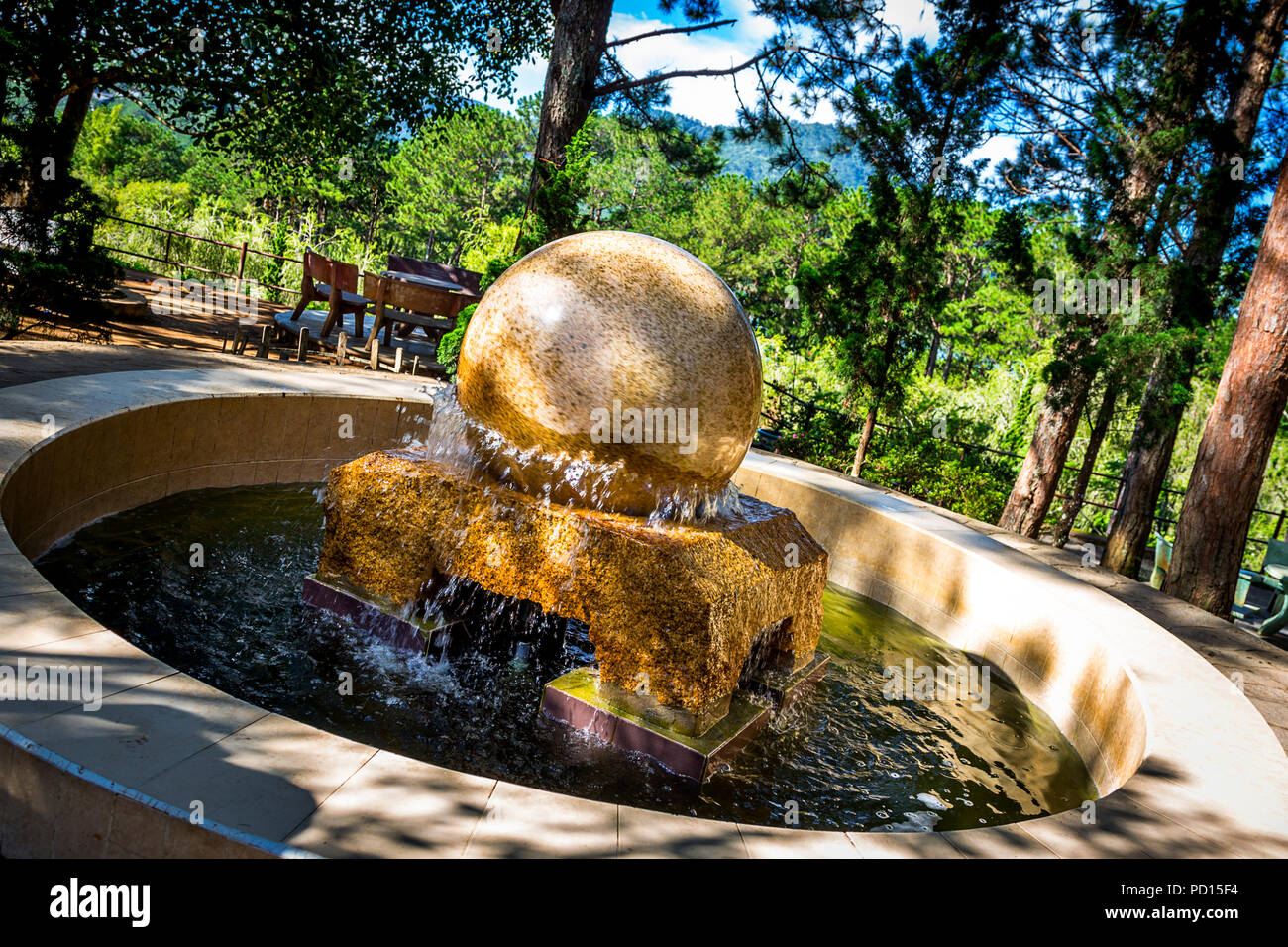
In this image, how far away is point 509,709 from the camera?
15.5ft

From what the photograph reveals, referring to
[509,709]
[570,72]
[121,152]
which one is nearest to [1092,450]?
[570,72]

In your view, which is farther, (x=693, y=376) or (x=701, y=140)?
(x=701, y=140)

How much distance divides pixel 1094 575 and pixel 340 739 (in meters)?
7.81

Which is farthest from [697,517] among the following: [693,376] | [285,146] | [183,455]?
[285,146]

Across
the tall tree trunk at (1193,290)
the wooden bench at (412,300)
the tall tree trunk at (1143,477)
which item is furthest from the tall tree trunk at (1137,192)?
the wooden bench at (412,300)

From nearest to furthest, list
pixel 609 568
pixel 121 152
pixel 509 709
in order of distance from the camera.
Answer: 1. pixel 609 568
2. pixel 509 709
3. pixel 121 152

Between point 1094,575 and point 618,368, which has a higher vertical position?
point 618,368

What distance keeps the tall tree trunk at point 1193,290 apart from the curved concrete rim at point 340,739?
4.11 m

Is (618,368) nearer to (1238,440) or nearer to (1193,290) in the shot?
(1238,440)

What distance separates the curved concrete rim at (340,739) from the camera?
2.69 metres

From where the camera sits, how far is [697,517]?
5176 mm

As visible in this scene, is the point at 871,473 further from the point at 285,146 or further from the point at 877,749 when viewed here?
the point at 285,146

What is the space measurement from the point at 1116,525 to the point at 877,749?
8.54 m
